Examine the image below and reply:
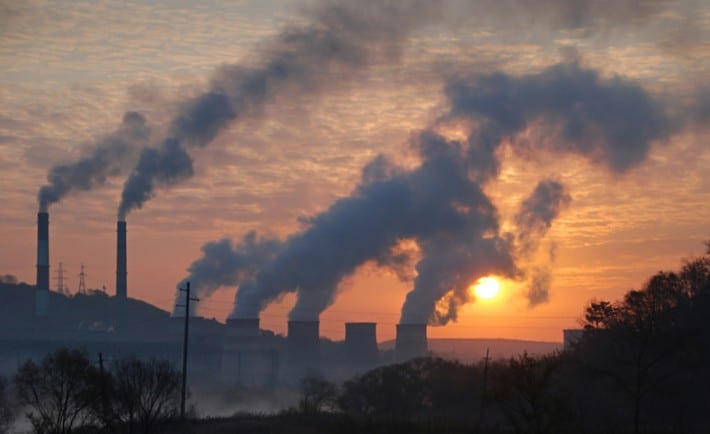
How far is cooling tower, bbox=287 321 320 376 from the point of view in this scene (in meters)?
97.3

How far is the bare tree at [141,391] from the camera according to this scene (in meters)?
33.8

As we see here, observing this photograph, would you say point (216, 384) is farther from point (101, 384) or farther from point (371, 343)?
point (101, 384)

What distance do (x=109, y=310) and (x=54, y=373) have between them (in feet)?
360

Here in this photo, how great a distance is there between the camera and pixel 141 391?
34312 mm

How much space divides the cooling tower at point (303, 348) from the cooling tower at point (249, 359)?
1.94 metres

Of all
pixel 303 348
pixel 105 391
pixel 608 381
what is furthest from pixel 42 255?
pixel 608 381

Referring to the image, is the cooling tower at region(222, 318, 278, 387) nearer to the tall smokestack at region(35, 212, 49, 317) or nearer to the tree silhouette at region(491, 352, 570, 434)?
the tall smokestack at region(35, 212, 49, 317)

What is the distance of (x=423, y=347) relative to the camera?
95.6 meters

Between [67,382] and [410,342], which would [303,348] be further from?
[67,382]

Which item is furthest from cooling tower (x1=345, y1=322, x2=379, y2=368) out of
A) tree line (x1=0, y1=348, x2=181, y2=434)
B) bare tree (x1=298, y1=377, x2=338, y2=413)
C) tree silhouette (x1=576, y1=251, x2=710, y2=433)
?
tree line (x1=0, y1=348, x2=181, y2=434)

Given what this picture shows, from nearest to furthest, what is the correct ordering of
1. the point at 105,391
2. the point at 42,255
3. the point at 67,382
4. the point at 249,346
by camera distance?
the point at 105,391, the point at 67,382, the point at 249,346, the point at 42,255

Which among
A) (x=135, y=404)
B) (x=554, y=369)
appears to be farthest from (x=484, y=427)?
(x=135, y=404)

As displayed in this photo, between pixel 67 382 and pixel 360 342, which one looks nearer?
pixel 67 382

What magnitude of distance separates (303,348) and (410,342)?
12.4 meters
